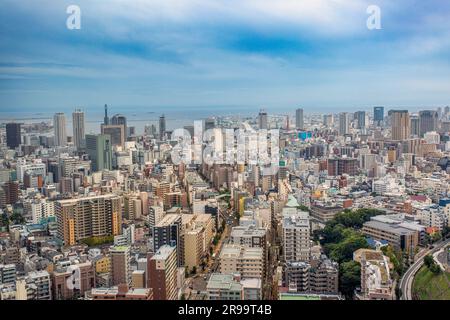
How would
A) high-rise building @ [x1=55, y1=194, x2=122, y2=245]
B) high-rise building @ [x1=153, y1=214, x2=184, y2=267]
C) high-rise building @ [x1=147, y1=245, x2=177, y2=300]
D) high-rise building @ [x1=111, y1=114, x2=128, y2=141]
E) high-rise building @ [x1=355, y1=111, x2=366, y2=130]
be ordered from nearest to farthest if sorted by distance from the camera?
high-rise building @ [x1=147, y1=245, x2=177, y2=300], high-rise building @ [x1=153, y1=214, x2=184, y2=267], high-rise building @ [x1=55, y1=194, x2=122, y2=245], high-rise building @ [x1=111, y1=114, x2=128, y2=141], high-rise building @ [x1=355, y1=111, x2=366, y2=130]

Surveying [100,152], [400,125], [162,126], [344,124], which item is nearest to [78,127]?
[100,152]

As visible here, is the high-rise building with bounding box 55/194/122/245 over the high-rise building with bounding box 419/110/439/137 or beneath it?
beneath

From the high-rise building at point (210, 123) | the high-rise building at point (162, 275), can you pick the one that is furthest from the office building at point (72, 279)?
the high-rise building at point (210, 123)

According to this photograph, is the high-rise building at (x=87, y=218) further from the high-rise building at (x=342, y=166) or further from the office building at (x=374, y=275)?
the high-rise building at (x=342, y=166)

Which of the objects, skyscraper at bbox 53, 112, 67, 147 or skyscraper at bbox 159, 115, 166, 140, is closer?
skyscraper at bbox 53, 112, 67, 147

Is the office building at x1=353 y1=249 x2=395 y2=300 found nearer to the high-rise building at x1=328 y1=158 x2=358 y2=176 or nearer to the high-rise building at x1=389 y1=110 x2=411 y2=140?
the high-rise building at x1=389 y1=110 x2=411 y2=140

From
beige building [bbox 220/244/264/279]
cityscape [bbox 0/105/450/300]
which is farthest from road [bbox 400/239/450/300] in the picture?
beige building [bbox 220/244/264/279]

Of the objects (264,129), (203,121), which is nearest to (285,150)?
(264,129)

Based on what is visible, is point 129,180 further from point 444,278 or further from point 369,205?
point 444,278
